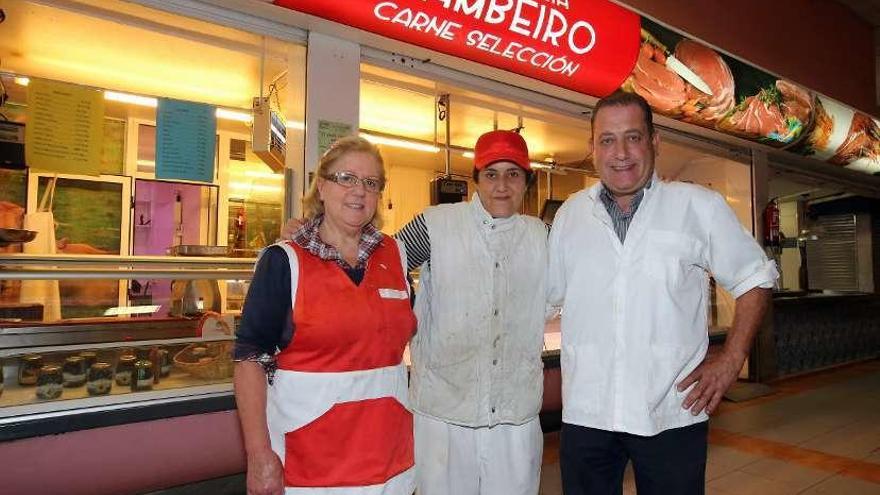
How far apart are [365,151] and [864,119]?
8377 mm

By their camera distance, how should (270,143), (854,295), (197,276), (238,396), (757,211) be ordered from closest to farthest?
1. (238,396)
2. (197,276)
3. (270,143)
4. (757,211)
5. (854,295)

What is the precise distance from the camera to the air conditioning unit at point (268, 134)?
3.61m

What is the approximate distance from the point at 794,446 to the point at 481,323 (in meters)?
4.11

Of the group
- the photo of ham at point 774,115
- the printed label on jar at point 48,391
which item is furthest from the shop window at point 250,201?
the photo of ham at point 774,115

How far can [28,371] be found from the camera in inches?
107

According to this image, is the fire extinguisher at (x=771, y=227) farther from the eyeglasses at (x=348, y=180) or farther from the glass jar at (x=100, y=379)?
the glass jar at (x=100, y=379)

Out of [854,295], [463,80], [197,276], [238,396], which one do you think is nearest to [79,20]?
[197,276]

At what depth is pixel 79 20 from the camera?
12.5 feet

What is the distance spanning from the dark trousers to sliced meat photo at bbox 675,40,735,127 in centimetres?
412

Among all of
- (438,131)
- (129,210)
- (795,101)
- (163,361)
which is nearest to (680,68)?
(795,101)

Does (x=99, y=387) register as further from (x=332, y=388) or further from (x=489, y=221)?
(x=489, y=221)

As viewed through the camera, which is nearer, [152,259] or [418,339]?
[418,339]

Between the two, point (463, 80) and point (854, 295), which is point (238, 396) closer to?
point (463, 80)

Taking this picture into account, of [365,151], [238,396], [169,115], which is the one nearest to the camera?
[238,396]
